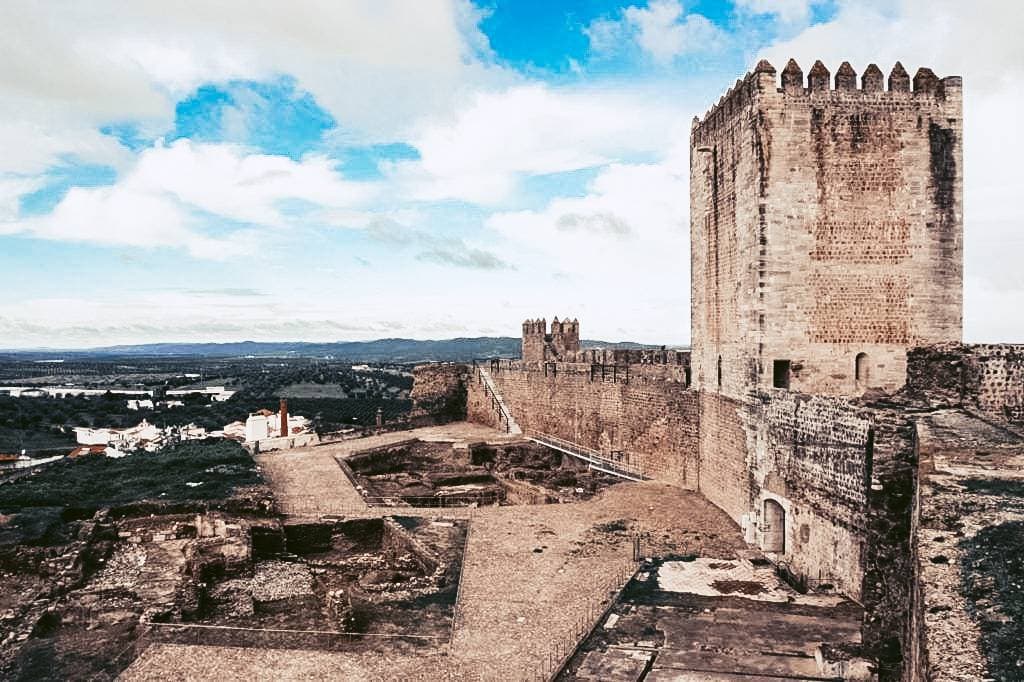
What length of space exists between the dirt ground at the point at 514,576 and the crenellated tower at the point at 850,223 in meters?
3.57

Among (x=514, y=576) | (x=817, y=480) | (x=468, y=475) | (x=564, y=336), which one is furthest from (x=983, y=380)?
(x=564, y=336)

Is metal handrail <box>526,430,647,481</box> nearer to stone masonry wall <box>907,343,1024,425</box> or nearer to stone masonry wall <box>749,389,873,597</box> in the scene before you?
stone masonry wall <box>749,389,873,597</box>

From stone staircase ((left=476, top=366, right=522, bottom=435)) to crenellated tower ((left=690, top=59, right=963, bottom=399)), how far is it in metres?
14.6

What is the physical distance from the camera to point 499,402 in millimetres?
30188

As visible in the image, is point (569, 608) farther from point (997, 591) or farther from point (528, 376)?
point (528, 376)

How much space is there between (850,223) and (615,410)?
31.2 feet

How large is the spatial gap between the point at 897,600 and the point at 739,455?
8878 mm

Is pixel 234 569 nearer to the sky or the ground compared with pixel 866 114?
nearer to the ground

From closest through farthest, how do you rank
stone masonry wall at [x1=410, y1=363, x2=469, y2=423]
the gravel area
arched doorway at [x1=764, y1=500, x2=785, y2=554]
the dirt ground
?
1. the dirt ground
2. the gravel area
3. arched doorway at [x1=764, y1=500, x2=785, y2=554]
4. stone masonry wall at [x1=410, y1=363, x2=469, y2=423]

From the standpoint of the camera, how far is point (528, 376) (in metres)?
28.0

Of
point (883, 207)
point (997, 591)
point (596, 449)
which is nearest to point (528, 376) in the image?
point (596, 449)

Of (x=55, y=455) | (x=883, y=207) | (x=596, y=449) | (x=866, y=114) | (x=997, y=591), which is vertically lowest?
(x=55, y=455)

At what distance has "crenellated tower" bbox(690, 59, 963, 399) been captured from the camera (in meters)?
14.9

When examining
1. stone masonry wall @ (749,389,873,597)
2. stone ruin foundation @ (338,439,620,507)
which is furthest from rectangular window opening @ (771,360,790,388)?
stone ruin foundation @ (338,439,620,507)
